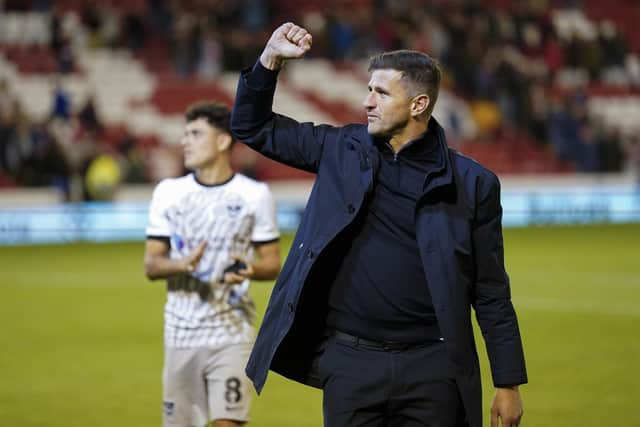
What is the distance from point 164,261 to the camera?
6.38 meters

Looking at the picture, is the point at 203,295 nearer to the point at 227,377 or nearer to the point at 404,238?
the point at 227,377

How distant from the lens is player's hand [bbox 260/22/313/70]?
4.55 meters

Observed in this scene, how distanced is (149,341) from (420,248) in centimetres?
811

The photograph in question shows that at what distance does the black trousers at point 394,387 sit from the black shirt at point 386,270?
6 centimetres

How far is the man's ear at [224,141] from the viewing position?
6590 mm

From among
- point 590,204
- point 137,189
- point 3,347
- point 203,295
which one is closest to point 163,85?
point 137,189

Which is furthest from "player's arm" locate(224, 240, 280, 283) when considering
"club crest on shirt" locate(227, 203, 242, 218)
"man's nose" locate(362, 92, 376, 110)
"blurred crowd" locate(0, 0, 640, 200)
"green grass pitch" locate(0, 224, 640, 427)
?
"blurred crowd" locate(0, 0, 640, 200)

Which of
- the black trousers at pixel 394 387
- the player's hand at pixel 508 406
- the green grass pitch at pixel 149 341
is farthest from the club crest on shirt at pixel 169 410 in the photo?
the green grass pitch at pixel 149 341

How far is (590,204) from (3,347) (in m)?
18.0

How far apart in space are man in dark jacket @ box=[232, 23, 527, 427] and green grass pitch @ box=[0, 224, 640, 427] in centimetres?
407

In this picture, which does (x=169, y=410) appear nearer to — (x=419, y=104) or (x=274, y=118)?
(x=274, y=118)

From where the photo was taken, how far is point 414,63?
4.68 meters

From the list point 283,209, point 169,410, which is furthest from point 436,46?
point 169,410

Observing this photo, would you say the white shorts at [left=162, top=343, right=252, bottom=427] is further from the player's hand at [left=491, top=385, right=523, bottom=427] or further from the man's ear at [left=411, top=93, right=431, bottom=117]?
the man's ear at [left=411, top=93, right=431, bottom=117]
